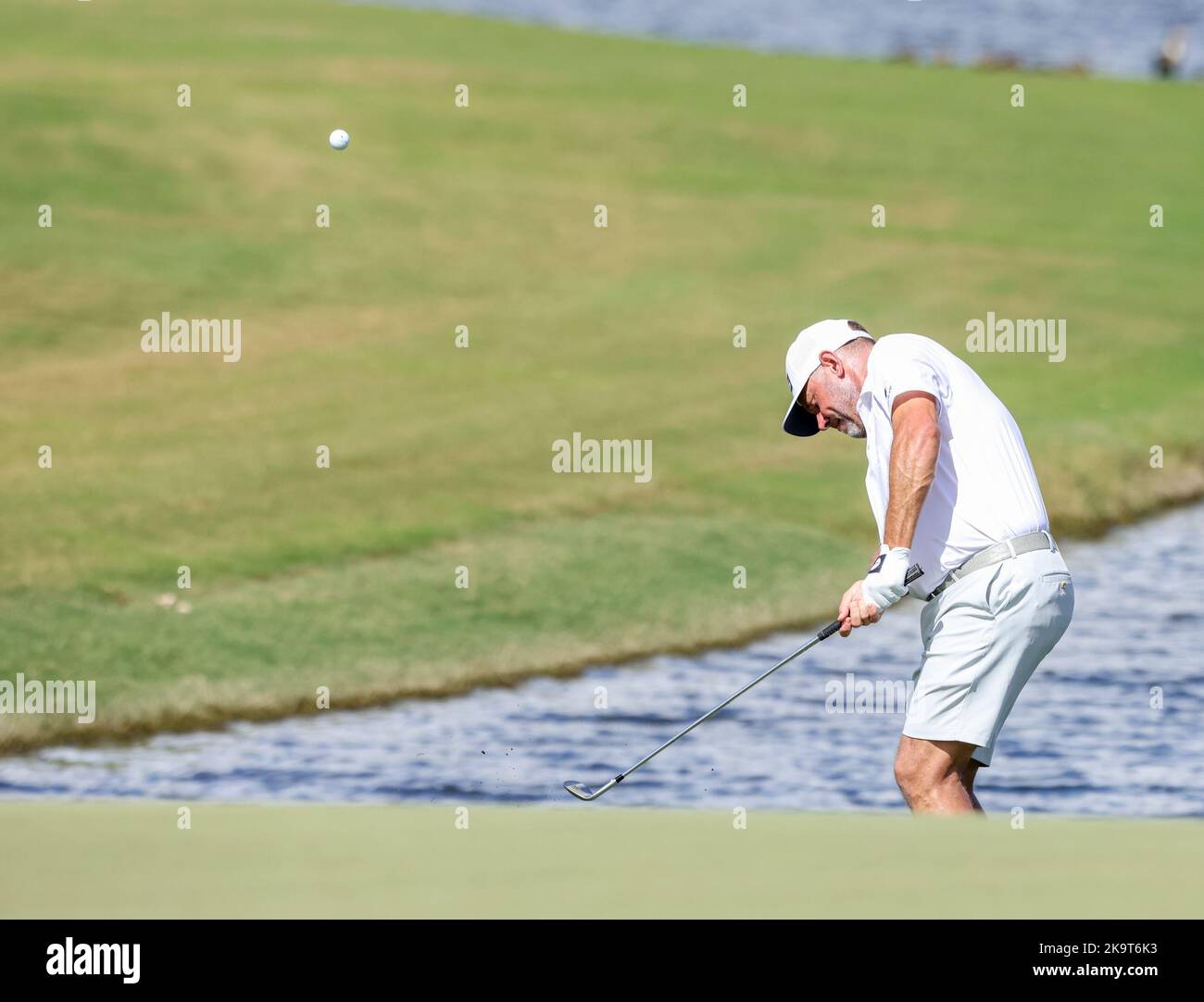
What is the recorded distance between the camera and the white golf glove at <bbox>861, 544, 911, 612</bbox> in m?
7.66

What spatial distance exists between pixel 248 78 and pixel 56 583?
2369 cm

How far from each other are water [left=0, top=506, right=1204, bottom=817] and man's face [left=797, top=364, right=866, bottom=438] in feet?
18.1

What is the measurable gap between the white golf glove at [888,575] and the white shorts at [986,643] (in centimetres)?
31

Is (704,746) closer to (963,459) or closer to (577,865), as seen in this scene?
(963,459)

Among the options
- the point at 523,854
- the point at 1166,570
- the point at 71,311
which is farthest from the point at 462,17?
the point at 523,854

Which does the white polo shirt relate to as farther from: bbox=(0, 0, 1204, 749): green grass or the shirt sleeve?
bbox=(0, 0, 1204, 749): green grass

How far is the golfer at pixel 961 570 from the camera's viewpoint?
7.77 metres

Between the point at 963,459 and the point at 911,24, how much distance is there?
57548 millimetres

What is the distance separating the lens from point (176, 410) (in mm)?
23938

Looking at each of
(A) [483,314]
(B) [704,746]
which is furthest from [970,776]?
(A) [483,314]

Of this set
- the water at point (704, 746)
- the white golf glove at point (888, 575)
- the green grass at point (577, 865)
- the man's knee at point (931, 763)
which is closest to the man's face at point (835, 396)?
the white golf glove at point (888, 575)

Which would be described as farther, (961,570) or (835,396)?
(835,396)

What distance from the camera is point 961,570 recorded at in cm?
788

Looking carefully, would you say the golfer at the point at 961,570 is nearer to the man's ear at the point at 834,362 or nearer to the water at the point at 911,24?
the man's ear at the point at 834,362
